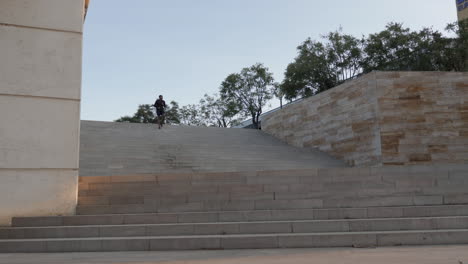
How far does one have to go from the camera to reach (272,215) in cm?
780

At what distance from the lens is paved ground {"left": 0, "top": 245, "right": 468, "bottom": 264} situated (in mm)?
5324

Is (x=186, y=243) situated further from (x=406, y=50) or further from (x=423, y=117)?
(x=406, y=50)

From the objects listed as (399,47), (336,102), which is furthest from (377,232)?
(399,47)

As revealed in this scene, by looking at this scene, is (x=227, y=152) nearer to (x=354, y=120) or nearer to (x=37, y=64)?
(x=354, y=120)

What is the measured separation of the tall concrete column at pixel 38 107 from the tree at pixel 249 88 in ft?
94.0

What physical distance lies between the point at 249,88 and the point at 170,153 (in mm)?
21284

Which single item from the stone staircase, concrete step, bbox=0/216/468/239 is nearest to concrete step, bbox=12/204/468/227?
the stone staircase

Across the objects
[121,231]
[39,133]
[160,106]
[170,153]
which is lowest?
[121,231]

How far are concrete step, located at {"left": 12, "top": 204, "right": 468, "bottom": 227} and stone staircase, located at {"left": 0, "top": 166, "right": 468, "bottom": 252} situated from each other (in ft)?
0.05

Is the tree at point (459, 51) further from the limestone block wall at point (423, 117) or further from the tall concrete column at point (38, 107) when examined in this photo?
the tall concrete column at point (38, 107)

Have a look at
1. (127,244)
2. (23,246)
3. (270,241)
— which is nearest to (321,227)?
(270,241)

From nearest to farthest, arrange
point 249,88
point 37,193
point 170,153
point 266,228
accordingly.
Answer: point 266,228 < point 37,193 < point 170,153 < point 249,88

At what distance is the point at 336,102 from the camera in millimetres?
19656

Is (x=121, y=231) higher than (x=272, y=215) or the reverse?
the reverse
